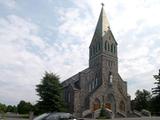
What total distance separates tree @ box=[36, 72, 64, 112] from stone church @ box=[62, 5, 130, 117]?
11780mm

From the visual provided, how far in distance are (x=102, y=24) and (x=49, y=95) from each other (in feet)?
92.9

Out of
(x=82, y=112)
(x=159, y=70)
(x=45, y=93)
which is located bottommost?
(x=82, y=112)

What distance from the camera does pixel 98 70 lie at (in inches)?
2494

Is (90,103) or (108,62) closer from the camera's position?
(90,103)

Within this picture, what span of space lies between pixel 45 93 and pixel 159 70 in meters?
24.1

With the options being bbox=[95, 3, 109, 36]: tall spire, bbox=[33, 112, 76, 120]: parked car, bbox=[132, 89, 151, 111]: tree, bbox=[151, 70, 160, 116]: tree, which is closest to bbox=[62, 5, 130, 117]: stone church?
bbox=[95, 3, 109, 36]: tall spire

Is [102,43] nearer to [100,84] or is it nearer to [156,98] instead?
[100,84]

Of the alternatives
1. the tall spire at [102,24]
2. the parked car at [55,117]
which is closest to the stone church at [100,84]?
the tall spire at [102,24]

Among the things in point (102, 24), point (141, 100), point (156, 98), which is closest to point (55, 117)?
point (156, 98)

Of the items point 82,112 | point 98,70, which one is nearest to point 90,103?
point 82,112

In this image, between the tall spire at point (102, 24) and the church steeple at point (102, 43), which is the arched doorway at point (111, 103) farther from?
the tall spire at point (102, 24)

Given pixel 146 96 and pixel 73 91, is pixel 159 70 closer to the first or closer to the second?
pixel 73 91

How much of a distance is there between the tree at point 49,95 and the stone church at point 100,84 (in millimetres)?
11780

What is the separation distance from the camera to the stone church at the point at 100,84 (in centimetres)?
5900
